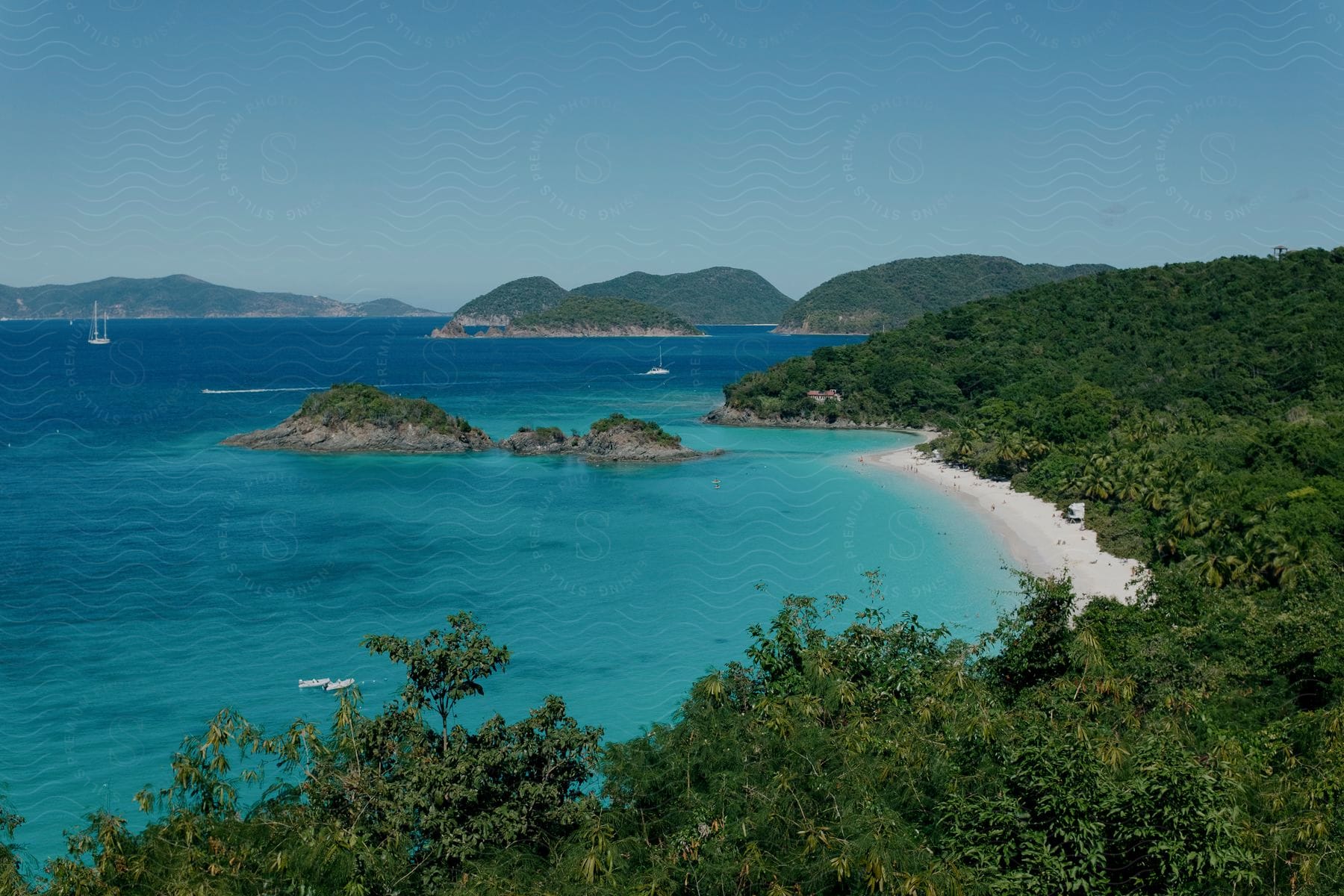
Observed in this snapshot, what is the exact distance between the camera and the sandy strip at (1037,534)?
25.9 m

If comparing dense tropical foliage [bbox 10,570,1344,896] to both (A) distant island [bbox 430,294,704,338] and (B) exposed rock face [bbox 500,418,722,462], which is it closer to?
(B) exposed rock face [bbox 500,418,722,462]

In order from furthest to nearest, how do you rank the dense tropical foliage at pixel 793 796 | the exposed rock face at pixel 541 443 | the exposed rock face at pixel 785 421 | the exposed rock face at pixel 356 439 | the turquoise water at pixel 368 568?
1. the exposed rock face at pixel 785 421
2. the exposed rock face at pixel 541 443
3. the exposed rock face at pixel 356 439
4. the turquoise water at pixel 368 568
5. the dense tropical foliage at pixel 793 796

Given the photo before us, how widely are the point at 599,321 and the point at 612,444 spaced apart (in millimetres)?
121745

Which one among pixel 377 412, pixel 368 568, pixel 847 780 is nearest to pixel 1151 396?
pixel 368 568

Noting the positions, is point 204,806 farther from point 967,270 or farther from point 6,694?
point 967,270

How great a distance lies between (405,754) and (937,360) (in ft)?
202

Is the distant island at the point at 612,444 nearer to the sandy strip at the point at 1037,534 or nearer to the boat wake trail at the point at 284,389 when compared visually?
the sandy strip at the point at 1037,534

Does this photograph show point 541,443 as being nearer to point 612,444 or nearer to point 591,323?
point 612,444

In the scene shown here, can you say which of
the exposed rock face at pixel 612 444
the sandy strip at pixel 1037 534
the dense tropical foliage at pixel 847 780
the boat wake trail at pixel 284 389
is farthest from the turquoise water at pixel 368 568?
the boat wake trail at pixel 284 389

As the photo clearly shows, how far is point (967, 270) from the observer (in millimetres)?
173750

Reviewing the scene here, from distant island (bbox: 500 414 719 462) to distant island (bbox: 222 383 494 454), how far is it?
2755 mm

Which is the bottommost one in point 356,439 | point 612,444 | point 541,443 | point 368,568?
point 368,568

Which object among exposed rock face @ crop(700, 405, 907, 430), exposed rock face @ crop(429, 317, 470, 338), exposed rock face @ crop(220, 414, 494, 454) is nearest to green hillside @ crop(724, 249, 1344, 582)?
exposed rock face @ crop(700, 405, 907, 430)

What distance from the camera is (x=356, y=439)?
5081 cm
